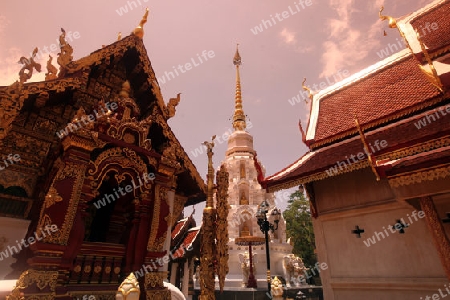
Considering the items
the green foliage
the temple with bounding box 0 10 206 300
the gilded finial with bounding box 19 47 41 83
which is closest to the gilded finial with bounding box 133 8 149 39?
the temple with bounding box 0 10 206 300

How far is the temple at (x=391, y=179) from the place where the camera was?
5.01m

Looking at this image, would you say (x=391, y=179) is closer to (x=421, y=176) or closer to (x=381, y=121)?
(x=421, y=176)

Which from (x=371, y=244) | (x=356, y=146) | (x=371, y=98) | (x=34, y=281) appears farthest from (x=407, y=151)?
(x=34, y=281)

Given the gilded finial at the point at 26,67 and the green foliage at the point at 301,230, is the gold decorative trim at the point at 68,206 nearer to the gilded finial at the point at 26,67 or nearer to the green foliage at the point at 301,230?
the gilded finial at the point at 26,67

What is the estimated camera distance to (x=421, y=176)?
15.1ft

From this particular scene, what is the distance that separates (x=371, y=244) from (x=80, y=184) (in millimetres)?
7187

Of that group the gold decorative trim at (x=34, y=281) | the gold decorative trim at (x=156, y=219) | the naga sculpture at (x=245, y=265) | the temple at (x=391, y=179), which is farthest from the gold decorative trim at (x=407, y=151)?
the naga sculpture at (x=245, y=265)

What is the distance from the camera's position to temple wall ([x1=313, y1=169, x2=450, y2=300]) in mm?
5742

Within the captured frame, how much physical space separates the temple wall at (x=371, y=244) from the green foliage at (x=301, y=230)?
106 ft

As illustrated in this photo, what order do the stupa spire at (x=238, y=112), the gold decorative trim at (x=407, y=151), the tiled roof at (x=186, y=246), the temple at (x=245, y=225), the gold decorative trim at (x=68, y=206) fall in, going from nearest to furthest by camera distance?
1. the gold decorative trim at (x=68, y=206)
2. the gold decorative trim at (x=407, y=151)
3. the tiled roof at (x=186, y=246)
4. the temple at (x=245, y=225)
5. the stupa spire at (x=238, y=112)

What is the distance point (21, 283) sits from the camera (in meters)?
3.84

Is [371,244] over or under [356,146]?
under

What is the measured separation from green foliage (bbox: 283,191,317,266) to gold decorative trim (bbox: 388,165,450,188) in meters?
35.1

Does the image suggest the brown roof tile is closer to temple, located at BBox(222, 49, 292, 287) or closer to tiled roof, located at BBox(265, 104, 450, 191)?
tiled roof, located at BBox(265, 104, 450, 191)
